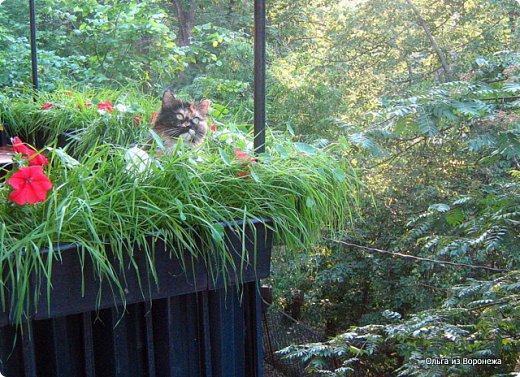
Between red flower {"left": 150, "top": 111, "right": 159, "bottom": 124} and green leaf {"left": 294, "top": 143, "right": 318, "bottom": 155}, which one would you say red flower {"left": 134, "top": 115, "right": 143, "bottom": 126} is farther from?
green leaf {"left": 294, "top": 143, "right": 318, "bottom": 155}

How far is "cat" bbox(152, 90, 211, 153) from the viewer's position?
1.77 m

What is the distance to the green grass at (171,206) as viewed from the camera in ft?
3.30

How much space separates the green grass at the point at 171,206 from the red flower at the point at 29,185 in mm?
38

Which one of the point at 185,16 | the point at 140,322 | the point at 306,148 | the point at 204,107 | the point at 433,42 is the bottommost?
the point at 140,322

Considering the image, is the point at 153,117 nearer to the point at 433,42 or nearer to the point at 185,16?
the point at 433,42

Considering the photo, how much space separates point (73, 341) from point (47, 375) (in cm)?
7

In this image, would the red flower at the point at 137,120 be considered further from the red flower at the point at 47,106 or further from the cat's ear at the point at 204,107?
the red flower at the point at 47,106

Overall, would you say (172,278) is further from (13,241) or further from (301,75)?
(301,75)

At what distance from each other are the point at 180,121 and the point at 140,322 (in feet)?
2.56

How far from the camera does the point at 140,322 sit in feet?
3.82

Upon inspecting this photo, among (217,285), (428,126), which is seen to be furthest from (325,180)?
(428,126)

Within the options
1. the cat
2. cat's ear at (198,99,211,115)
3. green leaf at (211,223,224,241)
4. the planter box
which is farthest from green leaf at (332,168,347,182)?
cat's ear at (198,99,211,115)

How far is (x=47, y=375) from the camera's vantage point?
3.67 feet

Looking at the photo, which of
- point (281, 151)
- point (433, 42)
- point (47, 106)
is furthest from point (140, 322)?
point (433, 42)
